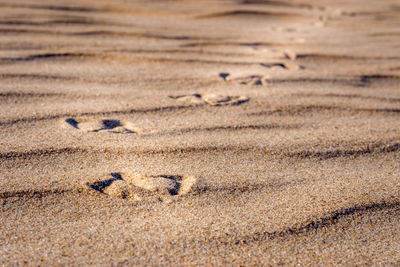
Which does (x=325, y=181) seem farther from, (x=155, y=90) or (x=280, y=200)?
(x=155, y=90)

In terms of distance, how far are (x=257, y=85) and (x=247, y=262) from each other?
106cm

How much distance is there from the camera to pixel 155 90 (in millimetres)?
1771

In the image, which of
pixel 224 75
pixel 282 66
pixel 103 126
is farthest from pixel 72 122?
pixel 282 66

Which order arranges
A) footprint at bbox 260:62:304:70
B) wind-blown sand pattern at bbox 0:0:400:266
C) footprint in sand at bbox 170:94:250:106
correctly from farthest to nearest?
1. footprint at bbox 260:62:304:70
2. footprint in sand at bbox 170:94:250:106
3. wind-blown sand pattern at bbox 0:0:400:266

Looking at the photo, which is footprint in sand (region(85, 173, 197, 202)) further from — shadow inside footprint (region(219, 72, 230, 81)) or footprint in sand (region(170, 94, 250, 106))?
shadow inside footprint (region(219, 72, 230, 81))

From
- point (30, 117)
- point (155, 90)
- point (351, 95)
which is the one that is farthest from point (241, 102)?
point (30, 117)

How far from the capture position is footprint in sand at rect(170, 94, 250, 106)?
5.54ft

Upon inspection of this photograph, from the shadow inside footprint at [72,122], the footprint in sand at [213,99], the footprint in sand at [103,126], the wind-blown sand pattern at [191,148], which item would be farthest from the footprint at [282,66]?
the shadow inside footprint at [72,122]

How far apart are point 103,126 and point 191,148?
1.04 ft

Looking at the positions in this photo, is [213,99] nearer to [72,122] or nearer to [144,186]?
[72,122]

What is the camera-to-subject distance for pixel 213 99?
5.65 ft

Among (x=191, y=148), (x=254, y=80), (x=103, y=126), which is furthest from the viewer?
(x=254, y=80)

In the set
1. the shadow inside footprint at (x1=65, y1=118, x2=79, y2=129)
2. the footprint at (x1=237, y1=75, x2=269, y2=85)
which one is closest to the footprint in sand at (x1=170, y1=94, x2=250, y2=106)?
the footprint at (x1=237, y1=75, x2=269, y2=85)

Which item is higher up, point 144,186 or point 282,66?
point 282,66
